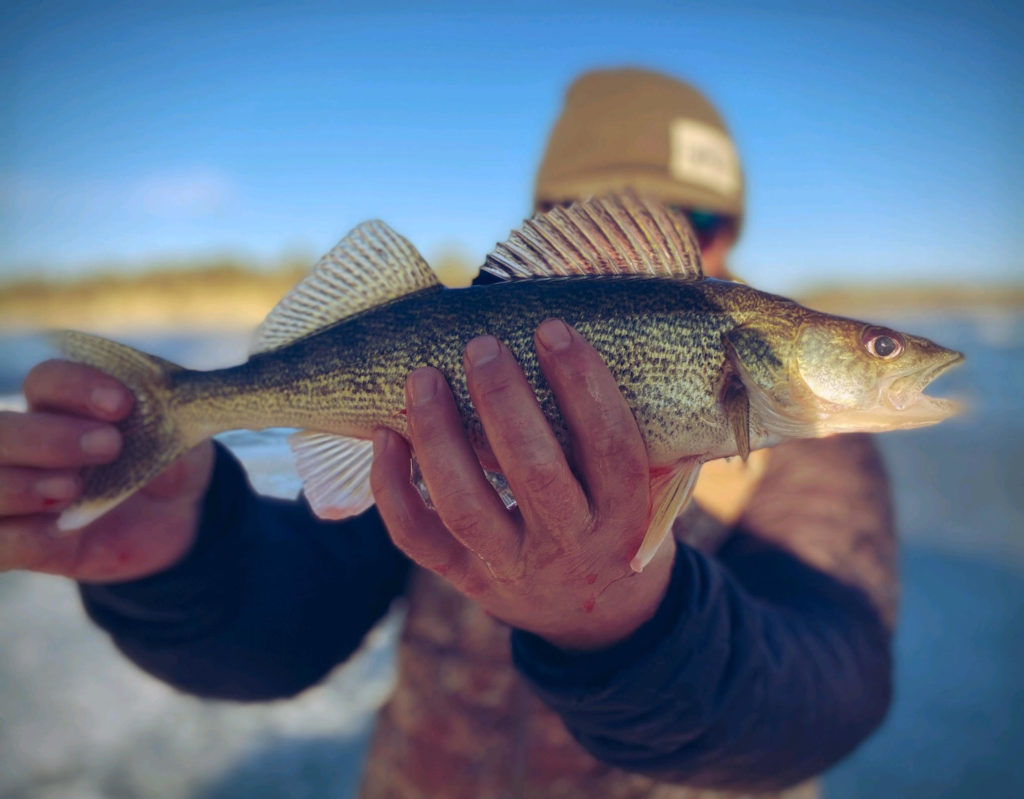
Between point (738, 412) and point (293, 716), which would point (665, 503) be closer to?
point (738, 412)

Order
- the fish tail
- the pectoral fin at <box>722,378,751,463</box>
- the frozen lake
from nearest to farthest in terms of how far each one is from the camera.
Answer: the pectoral fin at <box>722,378,751,463</box> → the fish tail → the frozen lake

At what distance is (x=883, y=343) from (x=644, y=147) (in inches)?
72.9

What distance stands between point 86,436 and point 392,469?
0.72 metres

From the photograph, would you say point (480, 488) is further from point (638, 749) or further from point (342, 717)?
point (342, 717)

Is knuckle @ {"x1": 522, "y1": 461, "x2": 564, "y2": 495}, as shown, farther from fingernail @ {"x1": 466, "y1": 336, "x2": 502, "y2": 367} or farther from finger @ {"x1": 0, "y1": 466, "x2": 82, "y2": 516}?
finger @ {"x1": 0, "y1": 466, "x2": 82, "y2": 516}

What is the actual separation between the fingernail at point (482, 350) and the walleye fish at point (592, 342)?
11cm

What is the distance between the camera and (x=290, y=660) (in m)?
2.08

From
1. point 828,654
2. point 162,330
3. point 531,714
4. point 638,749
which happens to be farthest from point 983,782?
point 162,330

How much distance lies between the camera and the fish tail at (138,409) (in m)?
1.40

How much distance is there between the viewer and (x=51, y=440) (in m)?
1.31

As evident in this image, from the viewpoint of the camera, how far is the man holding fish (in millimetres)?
1118

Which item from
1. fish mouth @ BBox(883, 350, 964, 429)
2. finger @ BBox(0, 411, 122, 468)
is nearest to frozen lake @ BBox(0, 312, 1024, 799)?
finger @ BBox(0, 411, 122, 468)

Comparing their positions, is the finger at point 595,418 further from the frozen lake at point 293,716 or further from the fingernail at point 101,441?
the frozen lake at point 293,716

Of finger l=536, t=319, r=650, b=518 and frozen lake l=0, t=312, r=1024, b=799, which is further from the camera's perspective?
frozen lake l=0, t=312, r=1024, b=799
